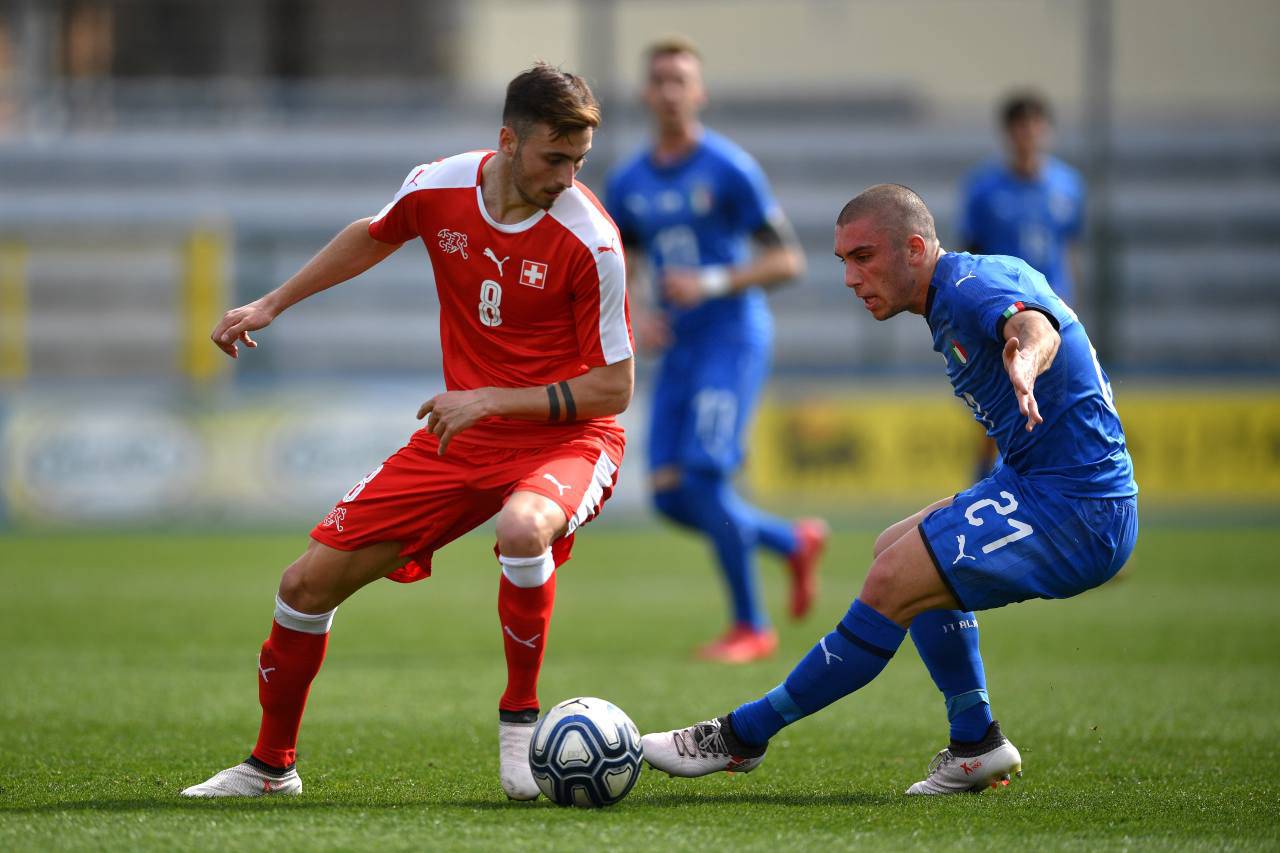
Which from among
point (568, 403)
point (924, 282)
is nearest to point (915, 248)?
point (924, 282)

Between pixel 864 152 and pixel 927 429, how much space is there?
1043 centimetres

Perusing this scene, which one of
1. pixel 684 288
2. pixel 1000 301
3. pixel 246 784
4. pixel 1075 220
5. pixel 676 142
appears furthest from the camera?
pixel 1075 220

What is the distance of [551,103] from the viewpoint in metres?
4.54

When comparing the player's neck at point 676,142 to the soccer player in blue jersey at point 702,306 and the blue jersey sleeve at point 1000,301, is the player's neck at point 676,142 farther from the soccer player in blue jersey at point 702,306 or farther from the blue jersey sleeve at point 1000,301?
the blue jersey sleeve at point 1000,301

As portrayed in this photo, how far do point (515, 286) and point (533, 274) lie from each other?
0.08 m

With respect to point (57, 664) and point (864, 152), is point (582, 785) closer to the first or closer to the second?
point (57, 664)

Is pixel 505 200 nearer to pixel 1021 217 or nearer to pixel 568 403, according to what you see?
pixel 568 403

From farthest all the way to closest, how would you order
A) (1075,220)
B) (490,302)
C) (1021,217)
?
(1075,220) → (1021,217) → (490,302)

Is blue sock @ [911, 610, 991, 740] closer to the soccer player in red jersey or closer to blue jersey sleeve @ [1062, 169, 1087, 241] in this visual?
the soccer player in red jersey

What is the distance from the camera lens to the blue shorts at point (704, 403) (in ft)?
26.3

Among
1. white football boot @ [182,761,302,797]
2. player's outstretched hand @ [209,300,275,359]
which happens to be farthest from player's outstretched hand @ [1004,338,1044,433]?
white football boot @ [182,761,302,797]

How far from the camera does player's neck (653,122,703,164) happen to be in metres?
8.19

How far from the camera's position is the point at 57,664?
7.48m

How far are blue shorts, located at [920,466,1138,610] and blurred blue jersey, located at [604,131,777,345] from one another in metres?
3.85
